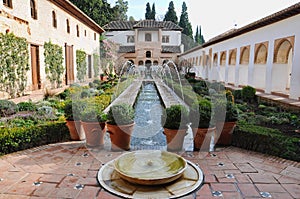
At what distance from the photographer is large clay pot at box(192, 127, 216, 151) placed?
4062mm

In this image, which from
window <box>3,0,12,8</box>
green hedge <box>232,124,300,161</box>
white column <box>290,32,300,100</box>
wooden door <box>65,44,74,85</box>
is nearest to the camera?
green hedge <box>232,124,300,161</box>

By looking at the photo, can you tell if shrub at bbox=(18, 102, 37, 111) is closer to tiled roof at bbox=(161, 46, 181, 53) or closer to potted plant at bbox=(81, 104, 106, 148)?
potted plant at bbox=(81, 104, 106, 148)

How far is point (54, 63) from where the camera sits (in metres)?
12.7

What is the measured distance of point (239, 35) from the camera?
44.5ft

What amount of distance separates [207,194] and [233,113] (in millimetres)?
2031

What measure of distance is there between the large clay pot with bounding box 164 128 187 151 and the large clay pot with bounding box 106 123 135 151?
67 centimetres

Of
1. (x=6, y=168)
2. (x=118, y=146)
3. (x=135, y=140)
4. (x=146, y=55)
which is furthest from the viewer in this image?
(x=146, y=55)

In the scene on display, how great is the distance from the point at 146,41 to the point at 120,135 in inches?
1262

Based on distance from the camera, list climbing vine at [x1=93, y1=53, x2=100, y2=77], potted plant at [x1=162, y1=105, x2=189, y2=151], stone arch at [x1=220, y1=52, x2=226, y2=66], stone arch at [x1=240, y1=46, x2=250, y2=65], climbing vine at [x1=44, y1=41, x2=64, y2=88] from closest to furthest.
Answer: potted plant at [x1=162, y1=105, x2=189, y2=151] → climbing vine at [x1=44, y1=41, x2=64, y2=88] → stone arch at [x1=240, y1=46, x2=250, y2=65] → stone arch at [x1=220, y1=52, x2=226, y2=66] → climbing vine at [x1=93, y1=53, x2=100, y2=77]

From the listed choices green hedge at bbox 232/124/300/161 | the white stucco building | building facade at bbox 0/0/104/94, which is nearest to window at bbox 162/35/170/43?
the white stucco building

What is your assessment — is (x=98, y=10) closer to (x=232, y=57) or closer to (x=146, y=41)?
(x=146, y=41)

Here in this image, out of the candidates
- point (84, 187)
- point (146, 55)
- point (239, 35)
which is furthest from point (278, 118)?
point (146, 55)

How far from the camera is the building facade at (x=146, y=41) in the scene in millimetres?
34188

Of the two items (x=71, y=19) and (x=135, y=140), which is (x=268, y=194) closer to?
(x=135, y=140)
